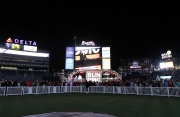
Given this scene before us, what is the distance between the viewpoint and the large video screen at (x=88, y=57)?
1682 inches

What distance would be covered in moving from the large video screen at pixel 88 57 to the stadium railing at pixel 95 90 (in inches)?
654

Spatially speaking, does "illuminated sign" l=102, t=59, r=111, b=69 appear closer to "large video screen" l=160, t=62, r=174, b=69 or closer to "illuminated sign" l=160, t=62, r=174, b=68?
"large video screen" l=160, t=62, r=174, b=69

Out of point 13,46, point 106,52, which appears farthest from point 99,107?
point 13,46

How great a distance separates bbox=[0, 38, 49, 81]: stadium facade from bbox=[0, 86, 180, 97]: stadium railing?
136 ft

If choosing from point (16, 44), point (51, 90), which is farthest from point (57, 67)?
→ point (51, 90)

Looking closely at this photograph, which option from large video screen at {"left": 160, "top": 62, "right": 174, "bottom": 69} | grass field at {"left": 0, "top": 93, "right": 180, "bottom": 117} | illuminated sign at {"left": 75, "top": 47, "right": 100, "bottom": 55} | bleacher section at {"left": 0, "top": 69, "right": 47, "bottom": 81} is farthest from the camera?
large video screen at {"left": 160, "top": 62, "right": 174, "bottom": 69}

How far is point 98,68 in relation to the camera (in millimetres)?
42375

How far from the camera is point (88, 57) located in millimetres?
43750

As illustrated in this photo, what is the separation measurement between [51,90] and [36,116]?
56.3ft

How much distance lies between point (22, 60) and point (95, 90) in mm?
53263

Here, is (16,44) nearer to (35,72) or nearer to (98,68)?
(35,72)

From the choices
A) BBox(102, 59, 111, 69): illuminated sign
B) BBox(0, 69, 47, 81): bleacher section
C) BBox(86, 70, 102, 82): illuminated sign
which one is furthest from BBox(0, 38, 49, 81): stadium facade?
BBox(102, 59, 111, 69): illuminated sign

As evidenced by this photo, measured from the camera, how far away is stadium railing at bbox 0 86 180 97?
61.1 ft

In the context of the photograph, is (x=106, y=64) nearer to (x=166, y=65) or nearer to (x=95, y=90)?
(x=95, y=90)
